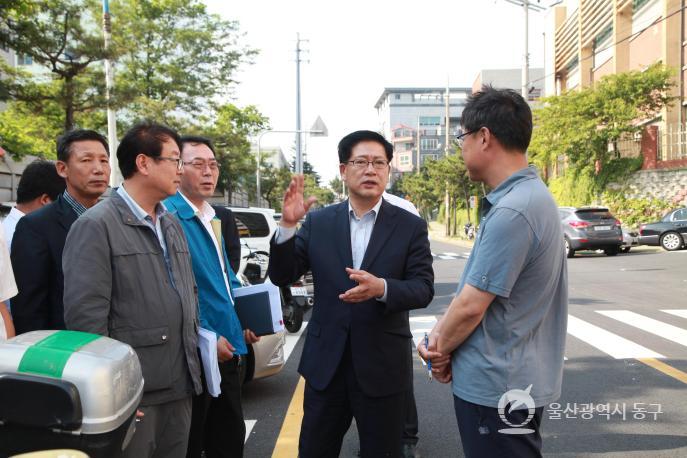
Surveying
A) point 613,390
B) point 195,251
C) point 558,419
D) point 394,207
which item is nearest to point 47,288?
point 195,251

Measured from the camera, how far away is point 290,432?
4.20 meters

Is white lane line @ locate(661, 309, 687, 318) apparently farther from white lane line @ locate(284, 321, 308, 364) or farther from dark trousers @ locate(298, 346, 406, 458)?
dark trousers @ locate(298, 346, 406, 458)

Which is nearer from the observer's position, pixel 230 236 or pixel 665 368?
pixel 230 236

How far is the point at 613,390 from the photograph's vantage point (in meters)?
4.94

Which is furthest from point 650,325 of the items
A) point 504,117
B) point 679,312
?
point 504,117

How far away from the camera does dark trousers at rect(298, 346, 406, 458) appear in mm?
2623

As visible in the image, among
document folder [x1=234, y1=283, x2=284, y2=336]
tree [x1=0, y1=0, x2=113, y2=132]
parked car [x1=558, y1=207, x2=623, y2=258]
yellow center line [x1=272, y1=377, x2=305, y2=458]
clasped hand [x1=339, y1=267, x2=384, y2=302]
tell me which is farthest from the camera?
parked car [x1=558, y1=207, x2=623, y2=258]

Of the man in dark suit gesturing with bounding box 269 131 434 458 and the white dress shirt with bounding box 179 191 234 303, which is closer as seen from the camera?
the man in dark suit gesturing with bounding box 269 131 434 458

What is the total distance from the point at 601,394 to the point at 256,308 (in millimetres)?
3224

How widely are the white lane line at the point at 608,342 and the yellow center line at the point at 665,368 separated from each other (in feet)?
0.61

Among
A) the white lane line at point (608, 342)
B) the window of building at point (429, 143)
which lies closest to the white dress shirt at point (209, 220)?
the white lane line at point (608, 342)

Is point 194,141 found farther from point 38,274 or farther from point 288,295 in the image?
point 288,295

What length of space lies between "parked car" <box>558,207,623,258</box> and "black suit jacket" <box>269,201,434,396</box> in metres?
15.7

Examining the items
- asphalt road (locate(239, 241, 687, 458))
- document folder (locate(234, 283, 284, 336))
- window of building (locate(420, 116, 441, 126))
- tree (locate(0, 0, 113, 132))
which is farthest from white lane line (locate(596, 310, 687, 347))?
window of building (locate(420, 116, 441, 126))
